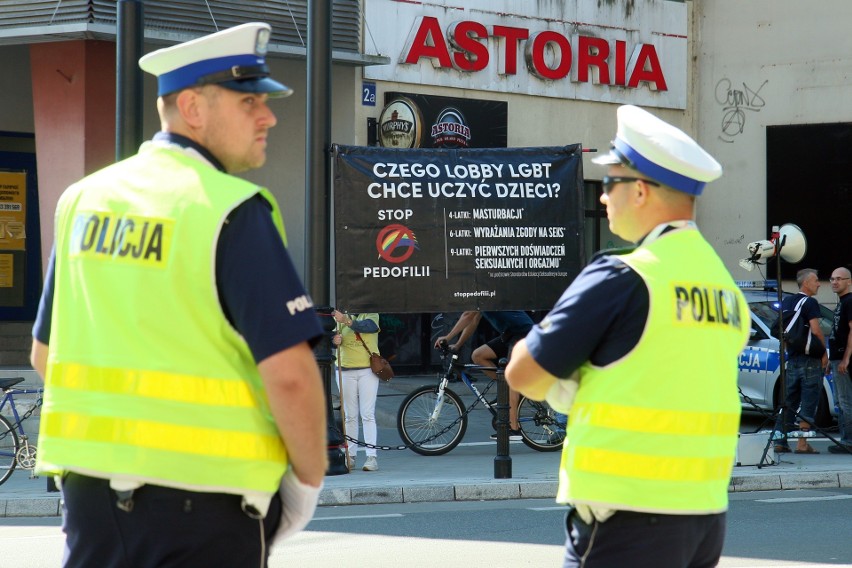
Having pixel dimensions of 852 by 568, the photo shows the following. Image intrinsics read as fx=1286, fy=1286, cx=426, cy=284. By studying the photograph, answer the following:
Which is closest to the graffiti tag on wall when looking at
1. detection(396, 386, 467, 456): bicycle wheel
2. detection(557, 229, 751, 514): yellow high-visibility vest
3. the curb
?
detection(396, 386, 467, 456): bicycle wheel

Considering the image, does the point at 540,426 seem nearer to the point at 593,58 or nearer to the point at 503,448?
the point at 503,448

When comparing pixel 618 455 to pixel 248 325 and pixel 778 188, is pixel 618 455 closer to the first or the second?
pixel 248 325

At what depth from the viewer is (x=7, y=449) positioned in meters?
11.3

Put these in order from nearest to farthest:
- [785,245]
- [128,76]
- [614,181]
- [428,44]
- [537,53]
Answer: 1. [614,181]
2. [128,76]
3. [785,245]
4. [428,44]
5. [537,53]

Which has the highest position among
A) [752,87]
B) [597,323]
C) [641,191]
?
[752,87]

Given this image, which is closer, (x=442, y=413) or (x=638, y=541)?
Result: (x=638, y=541)

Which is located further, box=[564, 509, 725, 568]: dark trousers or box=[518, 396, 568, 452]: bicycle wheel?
box=[518, 396, 568, 452]: bicycle wheel

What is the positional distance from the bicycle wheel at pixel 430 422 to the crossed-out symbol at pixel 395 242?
4.52 ft

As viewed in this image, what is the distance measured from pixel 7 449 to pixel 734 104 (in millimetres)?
15055

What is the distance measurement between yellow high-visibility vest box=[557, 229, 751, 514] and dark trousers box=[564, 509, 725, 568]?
0.03 m

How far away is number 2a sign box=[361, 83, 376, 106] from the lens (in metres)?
18.3

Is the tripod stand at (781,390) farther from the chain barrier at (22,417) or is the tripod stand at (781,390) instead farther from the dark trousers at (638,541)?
the dark trousers at (638,541)

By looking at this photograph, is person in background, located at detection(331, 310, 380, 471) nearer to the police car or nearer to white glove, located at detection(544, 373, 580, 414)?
the police car

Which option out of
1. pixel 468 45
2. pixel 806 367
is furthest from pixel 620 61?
pixel 806 367
